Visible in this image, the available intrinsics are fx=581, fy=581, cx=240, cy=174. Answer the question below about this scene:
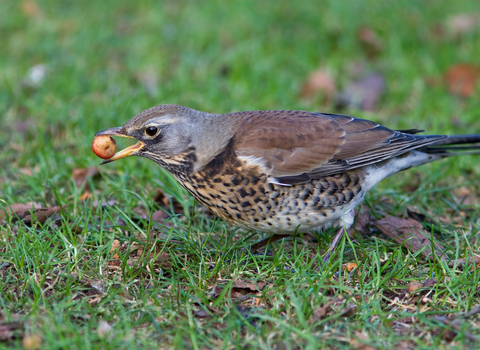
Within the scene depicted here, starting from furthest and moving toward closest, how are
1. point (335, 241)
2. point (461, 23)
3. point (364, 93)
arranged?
1. point (461, 23)
2. point (364, 93)
3. point (335, 241)

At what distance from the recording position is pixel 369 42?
8188 millimetres

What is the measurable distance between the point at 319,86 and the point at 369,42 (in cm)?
135

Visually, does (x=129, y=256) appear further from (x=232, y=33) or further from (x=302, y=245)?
(x=232, y=33)

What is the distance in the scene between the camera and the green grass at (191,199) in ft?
11.6

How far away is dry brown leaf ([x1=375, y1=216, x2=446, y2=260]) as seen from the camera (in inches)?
171

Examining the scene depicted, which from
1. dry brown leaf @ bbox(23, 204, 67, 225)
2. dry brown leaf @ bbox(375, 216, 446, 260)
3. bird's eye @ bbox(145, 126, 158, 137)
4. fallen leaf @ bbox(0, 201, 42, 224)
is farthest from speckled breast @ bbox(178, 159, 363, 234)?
fallen leaf @ bbox(0, 201, 42, 224)

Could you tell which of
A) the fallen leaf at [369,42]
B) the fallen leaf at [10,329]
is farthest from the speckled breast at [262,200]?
the fallen leaf at [369,42]

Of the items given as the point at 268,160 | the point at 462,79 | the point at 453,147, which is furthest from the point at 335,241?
the point at 462,79

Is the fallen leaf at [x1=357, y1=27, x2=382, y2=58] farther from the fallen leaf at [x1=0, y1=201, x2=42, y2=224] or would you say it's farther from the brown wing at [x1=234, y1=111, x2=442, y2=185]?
the fallen leaf at [x1=0, y1=201, x2=42, y2=224]

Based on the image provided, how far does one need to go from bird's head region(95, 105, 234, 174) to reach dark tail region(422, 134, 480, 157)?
77.6 inches

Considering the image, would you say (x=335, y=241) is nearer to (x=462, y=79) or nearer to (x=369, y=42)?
(x=462, y=79)

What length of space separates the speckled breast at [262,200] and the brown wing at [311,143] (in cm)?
10

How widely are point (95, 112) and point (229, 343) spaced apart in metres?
3.82

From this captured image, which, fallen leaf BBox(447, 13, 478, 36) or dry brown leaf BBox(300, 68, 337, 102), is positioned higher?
fallen leaf BBox(447, 13, 478, 36)
